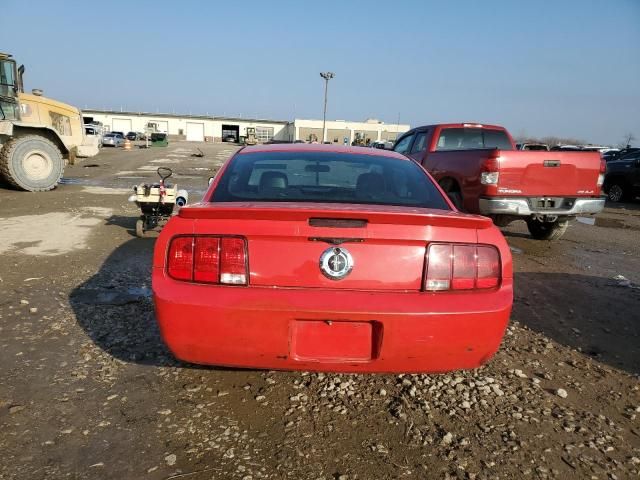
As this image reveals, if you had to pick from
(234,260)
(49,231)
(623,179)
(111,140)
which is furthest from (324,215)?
(111,140)

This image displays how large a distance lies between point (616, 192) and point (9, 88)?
1752 cm

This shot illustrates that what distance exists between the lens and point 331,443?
219cm

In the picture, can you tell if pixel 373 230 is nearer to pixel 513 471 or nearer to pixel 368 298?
pixel 368 298

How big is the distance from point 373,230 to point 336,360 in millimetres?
658

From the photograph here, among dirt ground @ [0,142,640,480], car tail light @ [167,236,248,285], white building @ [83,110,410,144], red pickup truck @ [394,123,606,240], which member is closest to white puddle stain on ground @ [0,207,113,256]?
dirt ground @ [0,142,640,480]

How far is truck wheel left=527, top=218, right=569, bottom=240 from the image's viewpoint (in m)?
7.25

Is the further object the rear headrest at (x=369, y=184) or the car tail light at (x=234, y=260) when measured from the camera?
the rear headrest at (x=369, y=184)

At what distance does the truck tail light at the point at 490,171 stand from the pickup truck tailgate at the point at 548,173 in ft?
0.17

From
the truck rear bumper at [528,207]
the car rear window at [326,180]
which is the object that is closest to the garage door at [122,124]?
the truck rear bumper at [528,207]

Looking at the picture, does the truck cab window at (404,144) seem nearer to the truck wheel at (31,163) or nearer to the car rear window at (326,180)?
the car rear window at (326,180)

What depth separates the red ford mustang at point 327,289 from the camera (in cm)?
211

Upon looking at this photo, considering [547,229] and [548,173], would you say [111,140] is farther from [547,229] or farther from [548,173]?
[548,173]

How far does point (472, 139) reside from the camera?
798 cm

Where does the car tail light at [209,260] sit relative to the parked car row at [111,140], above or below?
below
